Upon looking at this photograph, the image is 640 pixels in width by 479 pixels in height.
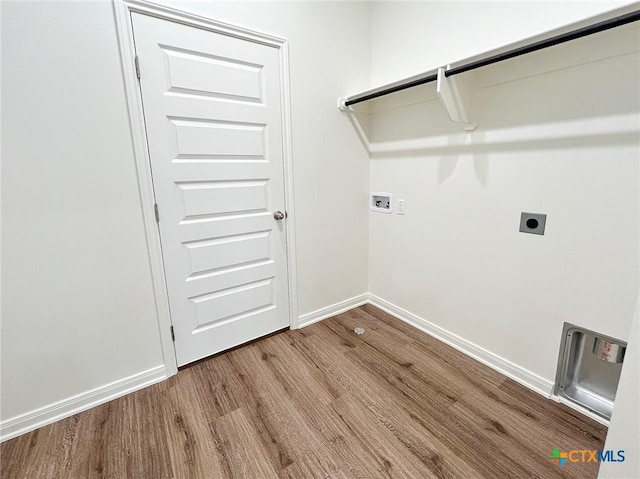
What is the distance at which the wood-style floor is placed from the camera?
4.07 ft

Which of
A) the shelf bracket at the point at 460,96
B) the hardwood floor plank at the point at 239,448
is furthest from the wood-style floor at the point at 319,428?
the shelf bracket at the point at 460,96

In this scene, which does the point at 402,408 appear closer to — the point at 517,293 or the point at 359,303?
the point at 517,293

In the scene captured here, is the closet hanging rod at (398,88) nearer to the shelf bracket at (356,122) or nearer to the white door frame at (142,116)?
the shelf bracket at (356,122)

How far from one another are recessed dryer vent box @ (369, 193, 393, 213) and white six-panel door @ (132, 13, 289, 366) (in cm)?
85

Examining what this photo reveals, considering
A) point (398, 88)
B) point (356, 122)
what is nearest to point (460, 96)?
point (398, 88)

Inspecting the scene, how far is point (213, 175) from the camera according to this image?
1767mm

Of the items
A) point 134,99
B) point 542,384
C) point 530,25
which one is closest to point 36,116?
point 134,99

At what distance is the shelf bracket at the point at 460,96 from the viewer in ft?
5.06

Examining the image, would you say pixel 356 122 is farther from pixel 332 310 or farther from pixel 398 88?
pixel 332 310

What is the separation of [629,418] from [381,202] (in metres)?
1.83

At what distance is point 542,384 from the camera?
5.27 feet

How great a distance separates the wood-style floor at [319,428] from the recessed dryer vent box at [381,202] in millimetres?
1132

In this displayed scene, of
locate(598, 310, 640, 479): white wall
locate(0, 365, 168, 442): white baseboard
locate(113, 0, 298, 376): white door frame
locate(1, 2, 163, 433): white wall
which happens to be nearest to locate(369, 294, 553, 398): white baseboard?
locate(598, 310, 640, 479): white wall

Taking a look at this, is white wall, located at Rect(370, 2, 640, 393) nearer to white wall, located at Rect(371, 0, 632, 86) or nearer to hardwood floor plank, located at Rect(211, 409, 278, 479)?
white wall, located at Rect(371, 0, 632, 86)
